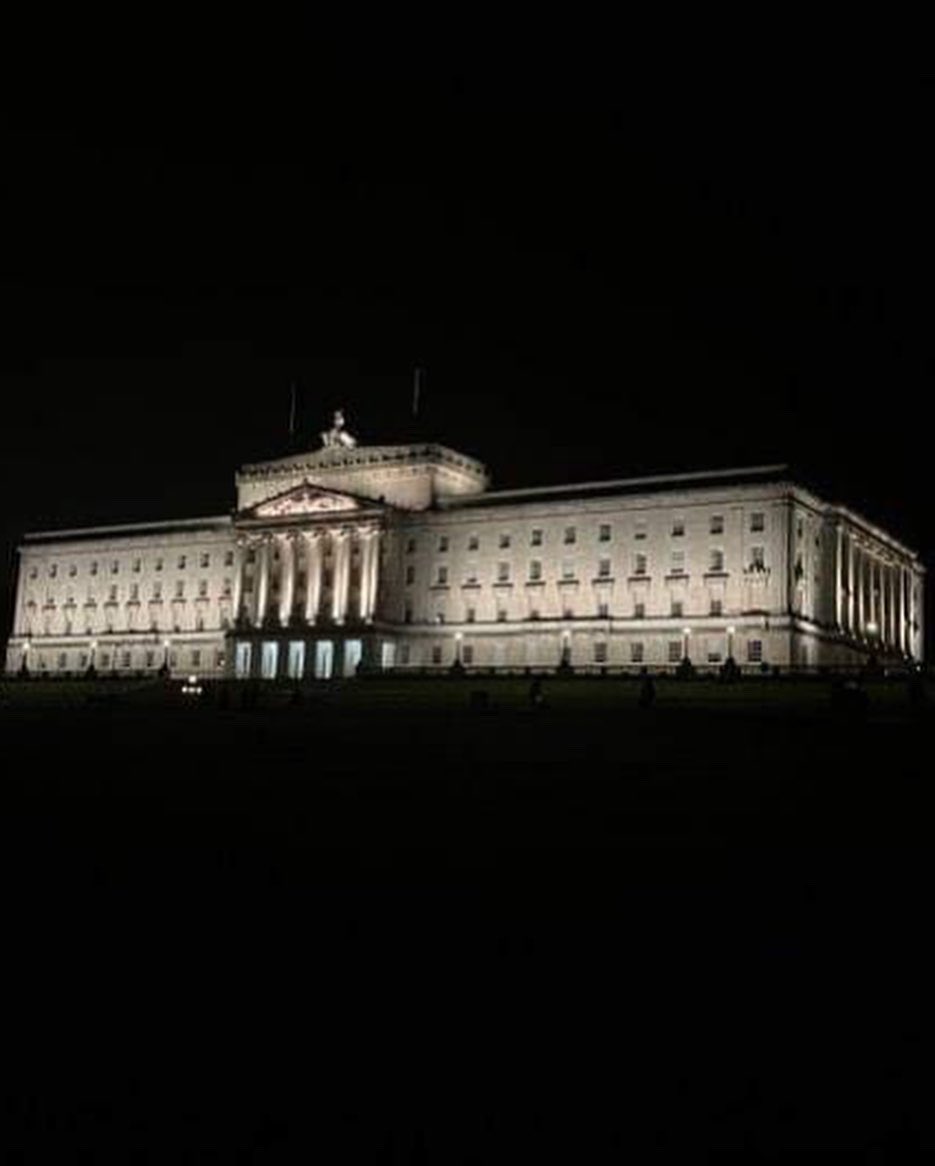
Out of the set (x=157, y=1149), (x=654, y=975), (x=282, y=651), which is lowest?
(x=157, y=1149)

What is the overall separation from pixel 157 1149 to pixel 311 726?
3562 cm

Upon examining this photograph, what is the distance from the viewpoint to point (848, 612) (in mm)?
89062

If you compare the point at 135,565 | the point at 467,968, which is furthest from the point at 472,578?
the point at 467,968

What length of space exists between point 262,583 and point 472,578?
18.8 meters

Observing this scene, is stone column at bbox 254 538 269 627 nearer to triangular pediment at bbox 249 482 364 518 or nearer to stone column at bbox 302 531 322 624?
triangular pediment at bbox 249 482 364 518

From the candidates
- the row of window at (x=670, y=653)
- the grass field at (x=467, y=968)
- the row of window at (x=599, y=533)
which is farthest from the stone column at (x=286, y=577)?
the grass field at (x=467, y=968)

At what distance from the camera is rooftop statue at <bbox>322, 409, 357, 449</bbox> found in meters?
105

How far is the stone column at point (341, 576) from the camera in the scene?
97250 millimetres

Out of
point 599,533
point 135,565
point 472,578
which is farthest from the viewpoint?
point 135,565

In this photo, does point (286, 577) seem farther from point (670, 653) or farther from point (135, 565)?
point (670, 653)

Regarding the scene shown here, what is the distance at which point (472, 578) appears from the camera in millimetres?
93500

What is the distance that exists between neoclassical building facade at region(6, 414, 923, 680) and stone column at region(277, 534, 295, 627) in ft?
0.44

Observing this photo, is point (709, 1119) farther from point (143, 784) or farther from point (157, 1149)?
point (143, 784)

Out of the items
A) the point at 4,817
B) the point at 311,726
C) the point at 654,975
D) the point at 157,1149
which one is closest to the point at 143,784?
the point at 4,817
